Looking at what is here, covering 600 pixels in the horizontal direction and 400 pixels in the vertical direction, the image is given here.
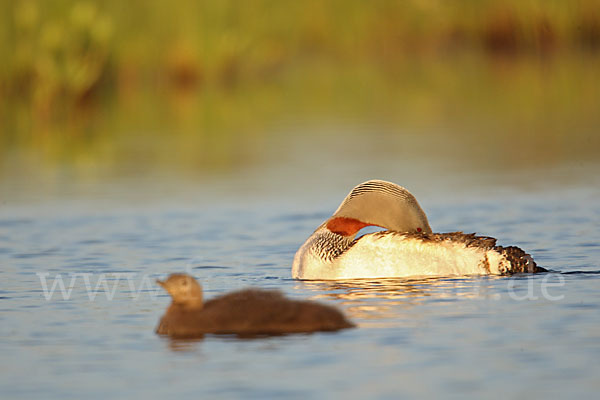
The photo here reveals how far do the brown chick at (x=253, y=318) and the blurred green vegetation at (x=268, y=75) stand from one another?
8681mm

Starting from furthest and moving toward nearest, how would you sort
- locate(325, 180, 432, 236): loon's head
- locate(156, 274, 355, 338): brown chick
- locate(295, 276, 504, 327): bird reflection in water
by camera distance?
locate(325, 180, 432, 236): loon's head < locate(295, 276, 504, 327): bird reflection in water < locate(156, 274, 355, 338): brown chick

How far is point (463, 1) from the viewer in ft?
108

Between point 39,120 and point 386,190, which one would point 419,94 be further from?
point 386,190

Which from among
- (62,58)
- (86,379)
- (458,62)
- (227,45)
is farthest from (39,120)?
(86,379)

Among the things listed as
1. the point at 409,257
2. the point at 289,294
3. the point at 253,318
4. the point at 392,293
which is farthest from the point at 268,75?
the point at 253,318

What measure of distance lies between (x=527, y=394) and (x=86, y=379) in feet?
6.57

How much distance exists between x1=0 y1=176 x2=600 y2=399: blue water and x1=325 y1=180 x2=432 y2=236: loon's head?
57 cm

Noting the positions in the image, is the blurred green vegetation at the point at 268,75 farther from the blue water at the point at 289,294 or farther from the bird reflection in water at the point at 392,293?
the bird reflection in water at the point at 392,293

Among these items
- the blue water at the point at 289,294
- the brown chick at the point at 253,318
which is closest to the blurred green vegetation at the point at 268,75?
the blue water at the point at 289,294

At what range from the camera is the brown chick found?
641 cm

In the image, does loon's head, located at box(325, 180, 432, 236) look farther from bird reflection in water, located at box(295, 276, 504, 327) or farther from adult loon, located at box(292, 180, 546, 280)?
bird reflection in water, located at box(295, 276, 504, 327)

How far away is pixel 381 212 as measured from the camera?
27.8 ft

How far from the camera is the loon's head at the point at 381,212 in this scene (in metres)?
8.45

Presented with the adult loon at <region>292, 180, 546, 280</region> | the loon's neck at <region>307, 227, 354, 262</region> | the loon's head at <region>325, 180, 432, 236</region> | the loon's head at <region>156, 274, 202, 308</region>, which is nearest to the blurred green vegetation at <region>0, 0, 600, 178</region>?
the loon's head at <region>325, 180, 432, 236</region>
